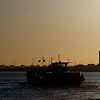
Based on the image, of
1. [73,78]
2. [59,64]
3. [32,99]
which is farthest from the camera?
[59,64]

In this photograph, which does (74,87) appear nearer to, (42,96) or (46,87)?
(46,87)

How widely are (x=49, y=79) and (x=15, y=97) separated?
91.7 ft

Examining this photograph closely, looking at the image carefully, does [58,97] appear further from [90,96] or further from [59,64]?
[59,64]

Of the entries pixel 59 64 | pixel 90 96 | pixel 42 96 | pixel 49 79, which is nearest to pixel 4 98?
pixel 42 96

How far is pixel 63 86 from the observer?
121688 mm

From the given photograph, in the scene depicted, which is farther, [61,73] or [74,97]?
[61,73]

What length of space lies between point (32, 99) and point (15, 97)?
5673mm

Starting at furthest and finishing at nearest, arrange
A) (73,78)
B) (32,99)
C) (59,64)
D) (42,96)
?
(59,64)
(73,78)
(42,96)
(32,99)

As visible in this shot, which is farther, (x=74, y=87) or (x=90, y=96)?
(x=74, y=87)

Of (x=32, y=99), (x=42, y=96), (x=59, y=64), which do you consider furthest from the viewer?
(x=59, y=64)

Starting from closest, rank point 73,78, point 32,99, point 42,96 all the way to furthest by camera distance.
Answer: point 32,99 < point 42,96 < point 73,78

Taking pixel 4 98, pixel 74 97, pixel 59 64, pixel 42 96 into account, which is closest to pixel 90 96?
pixel 74 97

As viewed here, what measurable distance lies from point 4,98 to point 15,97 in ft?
9.81

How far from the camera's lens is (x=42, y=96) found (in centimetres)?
9656
